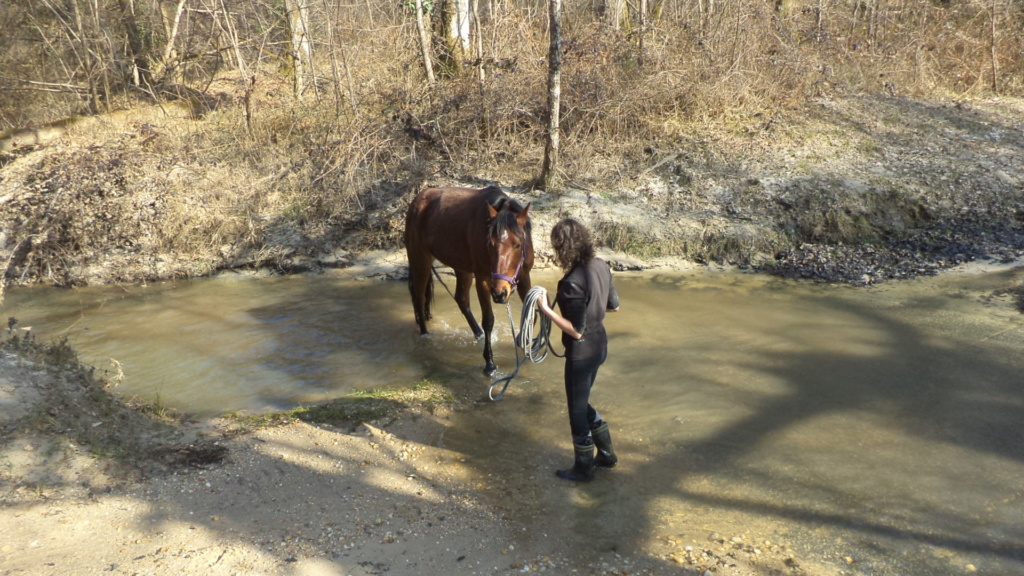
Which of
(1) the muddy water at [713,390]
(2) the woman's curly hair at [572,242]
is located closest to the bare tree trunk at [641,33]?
(1) the muddy water at [713,390]

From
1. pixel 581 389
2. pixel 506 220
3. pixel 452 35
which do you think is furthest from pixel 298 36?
pixel 581 389

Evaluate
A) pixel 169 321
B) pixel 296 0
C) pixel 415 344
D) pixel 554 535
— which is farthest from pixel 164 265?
pixel 554 535

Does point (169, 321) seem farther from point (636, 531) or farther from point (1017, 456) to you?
point (1017, 456)

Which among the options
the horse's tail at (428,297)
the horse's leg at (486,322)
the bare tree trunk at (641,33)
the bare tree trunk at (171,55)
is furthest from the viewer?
the bare tree trunk at (171,55)

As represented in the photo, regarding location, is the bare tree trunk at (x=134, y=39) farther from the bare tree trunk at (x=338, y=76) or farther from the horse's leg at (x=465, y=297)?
the horse's leg at (x=465, y=297)

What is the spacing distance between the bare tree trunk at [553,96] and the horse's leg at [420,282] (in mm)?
3802

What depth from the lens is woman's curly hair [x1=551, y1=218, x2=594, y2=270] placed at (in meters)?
4.22

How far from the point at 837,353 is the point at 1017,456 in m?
2.12

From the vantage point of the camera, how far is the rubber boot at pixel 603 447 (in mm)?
4742

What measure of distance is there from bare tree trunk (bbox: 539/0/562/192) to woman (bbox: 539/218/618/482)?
6351mm

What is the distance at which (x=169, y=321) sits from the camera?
8.73 m

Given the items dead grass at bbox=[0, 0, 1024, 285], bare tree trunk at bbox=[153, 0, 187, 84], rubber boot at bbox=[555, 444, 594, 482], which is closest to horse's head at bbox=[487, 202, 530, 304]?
rubber boot at bbox=[555, 444, 594, 482]

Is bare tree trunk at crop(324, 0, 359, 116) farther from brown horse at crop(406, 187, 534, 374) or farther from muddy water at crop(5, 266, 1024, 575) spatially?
brown horse at crop(406, 187, 534, 374)

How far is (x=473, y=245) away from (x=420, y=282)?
1537mm
